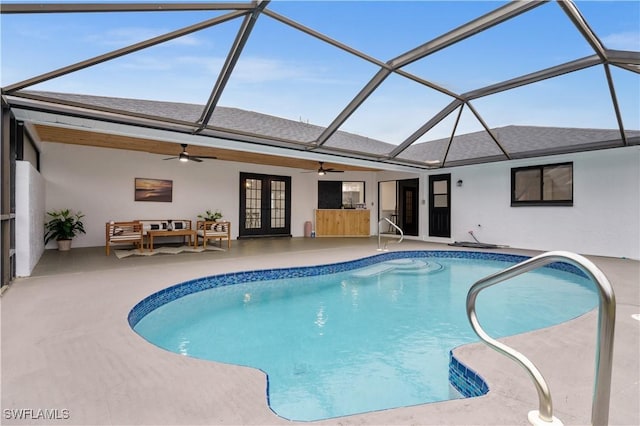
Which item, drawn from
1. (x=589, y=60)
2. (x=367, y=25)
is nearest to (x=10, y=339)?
(x=367, y=25)

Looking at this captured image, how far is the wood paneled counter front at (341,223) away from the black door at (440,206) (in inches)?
97.7

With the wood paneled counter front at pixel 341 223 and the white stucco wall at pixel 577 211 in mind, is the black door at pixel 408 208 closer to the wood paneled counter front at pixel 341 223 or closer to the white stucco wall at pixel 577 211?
the wood paneled counter front at pixel 341 223

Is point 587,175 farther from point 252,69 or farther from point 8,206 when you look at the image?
point 8,206

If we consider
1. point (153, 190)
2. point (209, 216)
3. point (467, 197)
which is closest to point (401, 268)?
point (467, 197)

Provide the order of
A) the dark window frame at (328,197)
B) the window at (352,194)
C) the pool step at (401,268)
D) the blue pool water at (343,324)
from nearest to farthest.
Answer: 1. the blue pool water at (343,324)
2. the pool step at (401,268)
3. the dark window frame at (328,197)
4. the window at (352,194)

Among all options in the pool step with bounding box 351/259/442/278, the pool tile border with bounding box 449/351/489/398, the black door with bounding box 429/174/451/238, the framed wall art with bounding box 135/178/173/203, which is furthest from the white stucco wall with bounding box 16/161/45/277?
the black door with bounding box 429/174/451/238

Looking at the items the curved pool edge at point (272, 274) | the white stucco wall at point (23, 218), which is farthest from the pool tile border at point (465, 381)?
the white stucco wall at point (23, 218)

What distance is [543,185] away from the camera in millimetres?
8391

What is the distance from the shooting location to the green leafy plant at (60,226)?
23.8 feet

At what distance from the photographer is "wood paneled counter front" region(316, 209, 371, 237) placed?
39.9 ft

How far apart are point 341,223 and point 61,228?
27.1ft

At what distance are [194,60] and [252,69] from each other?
2.81 ft

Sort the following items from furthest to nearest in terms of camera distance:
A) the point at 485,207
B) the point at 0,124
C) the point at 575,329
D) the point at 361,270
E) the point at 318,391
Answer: the point at 485,207 → the point at 361,270 → the point at 0,124 → the point at 575,329 → the point at 318,391

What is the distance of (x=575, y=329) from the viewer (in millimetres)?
2900
